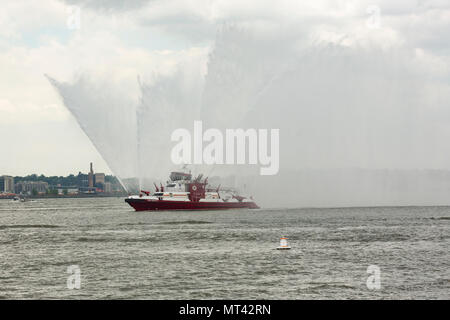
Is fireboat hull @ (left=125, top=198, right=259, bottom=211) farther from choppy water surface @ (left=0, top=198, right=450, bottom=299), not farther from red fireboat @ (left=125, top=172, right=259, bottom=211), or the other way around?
choppy water surface @ (left=0, top=198, right=450, bottom=299)

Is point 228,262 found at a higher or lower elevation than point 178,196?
lower

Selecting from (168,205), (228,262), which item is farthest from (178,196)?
(228,262)

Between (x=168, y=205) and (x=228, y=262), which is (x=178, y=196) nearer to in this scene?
(x=168, y=205)

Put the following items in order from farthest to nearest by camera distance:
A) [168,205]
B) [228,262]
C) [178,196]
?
[168,205] → [178,196] → [228,262]

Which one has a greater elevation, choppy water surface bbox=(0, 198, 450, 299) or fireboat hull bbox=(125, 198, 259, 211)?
fireboat hull bbox=(125, 198, 259, 211)

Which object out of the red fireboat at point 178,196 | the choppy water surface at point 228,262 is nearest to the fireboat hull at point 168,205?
the red fireboat at point 178,196

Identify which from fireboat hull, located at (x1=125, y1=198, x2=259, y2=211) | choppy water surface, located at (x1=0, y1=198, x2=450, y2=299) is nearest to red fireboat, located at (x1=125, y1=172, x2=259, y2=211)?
fireboat hull, located at (x1=125, y1=198, x2=259, y2=211)

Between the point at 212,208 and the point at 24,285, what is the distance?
5677 cm

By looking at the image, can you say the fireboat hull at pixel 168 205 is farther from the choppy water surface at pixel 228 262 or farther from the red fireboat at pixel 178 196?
the choppy water surface at pixel 228 262

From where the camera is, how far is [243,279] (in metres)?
25.5

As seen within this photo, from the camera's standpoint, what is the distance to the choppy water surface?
23250 mm

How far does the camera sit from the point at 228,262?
30.4 meters

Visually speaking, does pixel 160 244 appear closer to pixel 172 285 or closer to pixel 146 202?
pixel 172 285
